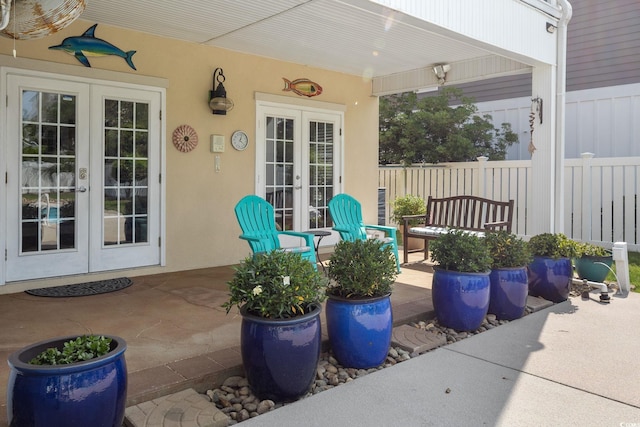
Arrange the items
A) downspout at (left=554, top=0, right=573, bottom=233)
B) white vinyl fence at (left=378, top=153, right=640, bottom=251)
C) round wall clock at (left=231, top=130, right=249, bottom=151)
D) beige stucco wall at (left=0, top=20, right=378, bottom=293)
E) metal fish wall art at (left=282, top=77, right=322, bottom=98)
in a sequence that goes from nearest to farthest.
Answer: beige stucco wall at (left=0, top=20, right=378, bottom=293), downspout at (left=554, top=0, right=573, bottom=233), round wall clock at (left=231, top=130, right=249, bottom=151), metal fish wall art at (left=282, top=77, right=322, bottom=98), white vinyl fence at (left=378, top=153, right=640, bottom=251)

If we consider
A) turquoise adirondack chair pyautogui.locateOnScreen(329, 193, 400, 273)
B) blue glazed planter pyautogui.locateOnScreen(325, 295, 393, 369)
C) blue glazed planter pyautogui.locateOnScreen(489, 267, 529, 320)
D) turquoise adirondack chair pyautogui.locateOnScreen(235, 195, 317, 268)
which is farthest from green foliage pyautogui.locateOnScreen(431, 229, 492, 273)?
turquoise adirondack chair pyautogui.locateOnScreen(329, 193, 400, 273)

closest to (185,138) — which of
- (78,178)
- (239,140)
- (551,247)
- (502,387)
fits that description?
(239,140)

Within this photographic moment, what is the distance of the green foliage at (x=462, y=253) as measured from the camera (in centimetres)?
356

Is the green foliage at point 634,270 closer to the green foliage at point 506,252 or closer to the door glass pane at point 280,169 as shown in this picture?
the green foliage at point 506,252

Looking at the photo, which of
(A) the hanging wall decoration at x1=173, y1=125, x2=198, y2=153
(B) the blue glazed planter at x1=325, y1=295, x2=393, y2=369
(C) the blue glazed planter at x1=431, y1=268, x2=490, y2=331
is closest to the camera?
(B) the blue glazed planter at x1=325, y1=295, x2=393, y2=369

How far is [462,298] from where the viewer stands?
353cm

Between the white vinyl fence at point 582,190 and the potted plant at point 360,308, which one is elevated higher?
the white vinyl fence at point 582,190

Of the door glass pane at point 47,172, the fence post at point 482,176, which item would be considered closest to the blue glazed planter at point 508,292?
the door glass pane at point 47,172

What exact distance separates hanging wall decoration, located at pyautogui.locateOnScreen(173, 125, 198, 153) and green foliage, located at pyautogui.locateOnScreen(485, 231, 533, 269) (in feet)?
10.5

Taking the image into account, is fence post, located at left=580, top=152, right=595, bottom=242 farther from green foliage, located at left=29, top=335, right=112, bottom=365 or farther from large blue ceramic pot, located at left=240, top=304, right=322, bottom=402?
green foliage, located at left=29, top=335, right=112, bottom=365

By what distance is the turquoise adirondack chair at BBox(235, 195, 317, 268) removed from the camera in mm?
4551

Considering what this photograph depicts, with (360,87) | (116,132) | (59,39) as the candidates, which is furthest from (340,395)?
(360,87)

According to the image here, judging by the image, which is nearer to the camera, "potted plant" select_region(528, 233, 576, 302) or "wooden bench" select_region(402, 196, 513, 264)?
"potted plant" select_region(528, 233, 576, 302)

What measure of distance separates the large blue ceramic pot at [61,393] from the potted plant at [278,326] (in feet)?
2.39
